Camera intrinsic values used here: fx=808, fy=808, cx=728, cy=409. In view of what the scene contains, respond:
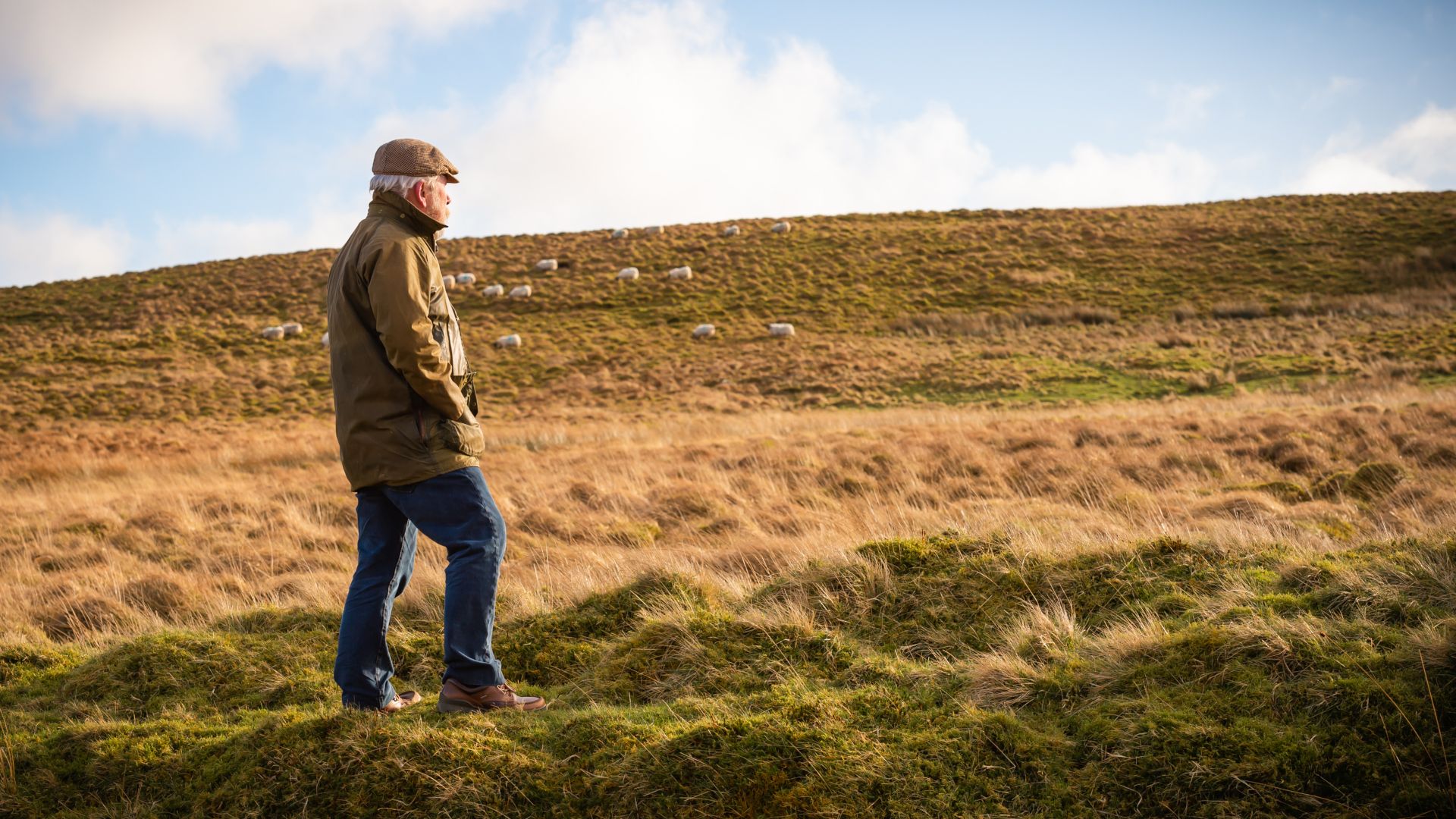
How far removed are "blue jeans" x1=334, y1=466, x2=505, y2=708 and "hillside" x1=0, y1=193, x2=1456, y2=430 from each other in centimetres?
2061

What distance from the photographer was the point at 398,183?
12.0 feet

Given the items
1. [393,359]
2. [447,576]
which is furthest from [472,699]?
[393,359]

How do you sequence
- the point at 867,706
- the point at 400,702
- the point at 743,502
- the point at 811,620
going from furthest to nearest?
the point at 743,502, the point at 811,620, the point at 400,702, the point at 867,706

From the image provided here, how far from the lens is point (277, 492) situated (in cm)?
1169

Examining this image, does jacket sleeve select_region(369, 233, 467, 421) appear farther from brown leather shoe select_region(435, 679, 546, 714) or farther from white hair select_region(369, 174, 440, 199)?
brown leather shoe select_region(435, 679, 546, 714)

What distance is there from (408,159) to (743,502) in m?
6.37

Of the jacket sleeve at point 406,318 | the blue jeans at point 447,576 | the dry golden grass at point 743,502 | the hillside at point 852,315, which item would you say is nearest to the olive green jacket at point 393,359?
the jacket sleeve at point 406,318

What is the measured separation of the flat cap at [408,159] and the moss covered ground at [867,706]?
7.93ft

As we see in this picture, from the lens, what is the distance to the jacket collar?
364 centimetres

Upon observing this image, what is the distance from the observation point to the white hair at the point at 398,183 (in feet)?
11.9

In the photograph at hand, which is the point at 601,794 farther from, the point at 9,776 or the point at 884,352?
the point at 884,352

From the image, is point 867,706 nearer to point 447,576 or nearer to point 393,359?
point 447,576

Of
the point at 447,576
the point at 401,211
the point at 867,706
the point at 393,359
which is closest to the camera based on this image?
the point at 867,706

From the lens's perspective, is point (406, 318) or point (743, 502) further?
point (743, 502)
